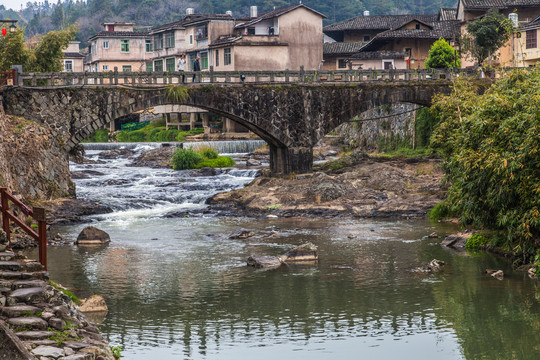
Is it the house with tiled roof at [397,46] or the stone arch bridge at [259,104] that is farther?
the house with tiled roof at [397,46]

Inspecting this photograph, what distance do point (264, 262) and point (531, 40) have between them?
44938mm

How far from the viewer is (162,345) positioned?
20516 mm

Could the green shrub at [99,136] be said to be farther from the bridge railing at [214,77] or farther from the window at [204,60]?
the bridge railing at [214,77]

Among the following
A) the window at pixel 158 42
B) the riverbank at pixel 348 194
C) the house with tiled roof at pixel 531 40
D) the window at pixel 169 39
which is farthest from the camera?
the window at pixel 158 42

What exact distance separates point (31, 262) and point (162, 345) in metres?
4.09

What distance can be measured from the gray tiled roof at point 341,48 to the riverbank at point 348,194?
121 ft

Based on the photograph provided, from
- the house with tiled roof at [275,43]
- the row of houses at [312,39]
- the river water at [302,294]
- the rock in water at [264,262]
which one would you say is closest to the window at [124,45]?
the row of houses at [312,39]

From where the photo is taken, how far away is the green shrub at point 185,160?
62.2 m

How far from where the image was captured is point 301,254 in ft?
104

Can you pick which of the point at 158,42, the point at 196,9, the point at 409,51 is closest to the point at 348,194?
the point at 409,51

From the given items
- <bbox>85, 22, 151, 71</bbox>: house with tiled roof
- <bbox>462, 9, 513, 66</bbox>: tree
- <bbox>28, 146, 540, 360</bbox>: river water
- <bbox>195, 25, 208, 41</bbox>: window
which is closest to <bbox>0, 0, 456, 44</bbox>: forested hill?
<bbox>85, 22, 151, 71</bbox>: house with tiled roof

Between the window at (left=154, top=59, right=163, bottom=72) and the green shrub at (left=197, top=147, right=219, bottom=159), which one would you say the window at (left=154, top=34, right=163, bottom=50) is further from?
the green shrub at (left=197, top=147, right=219, bottom=159)

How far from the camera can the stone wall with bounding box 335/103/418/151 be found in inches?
2539

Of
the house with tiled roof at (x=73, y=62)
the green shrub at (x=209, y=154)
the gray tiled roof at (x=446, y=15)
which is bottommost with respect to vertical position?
the green shrub at (x=209, y=154)
